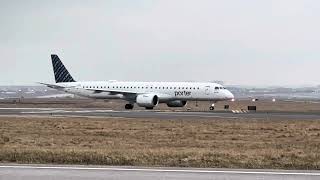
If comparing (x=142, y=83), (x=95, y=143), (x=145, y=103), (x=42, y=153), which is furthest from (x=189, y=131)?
(x=142, y=83)

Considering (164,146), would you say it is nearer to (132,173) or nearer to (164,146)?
(164,146)

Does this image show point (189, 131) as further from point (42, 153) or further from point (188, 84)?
point (188, 84)

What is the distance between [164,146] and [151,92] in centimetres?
4433

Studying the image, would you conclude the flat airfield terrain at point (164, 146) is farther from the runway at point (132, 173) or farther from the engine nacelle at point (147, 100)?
the engine nacelle at point (147, 100)

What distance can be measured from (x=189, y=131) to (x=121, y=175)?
1588 cm

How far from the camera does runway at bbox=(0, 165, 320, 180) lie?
11.3m

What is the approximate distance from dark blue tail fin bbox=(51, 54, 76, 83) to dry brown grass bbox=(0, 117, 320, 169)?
44.8 metres

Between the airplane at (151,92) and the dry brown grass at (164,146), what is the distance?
1239 inches

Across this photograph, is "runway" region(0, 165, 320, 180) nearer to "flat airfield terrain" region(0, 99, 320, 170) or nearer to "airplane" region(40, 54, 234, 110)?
"flat airfield terrain" region(0, 99, 320, 170)

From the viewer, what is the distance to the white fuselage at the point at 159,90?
6191 centimetres

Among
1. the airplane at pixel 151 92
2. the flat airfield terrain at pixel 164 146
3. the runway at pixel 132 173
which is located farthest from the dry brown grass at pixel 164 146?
the airplane at pixel 151 92

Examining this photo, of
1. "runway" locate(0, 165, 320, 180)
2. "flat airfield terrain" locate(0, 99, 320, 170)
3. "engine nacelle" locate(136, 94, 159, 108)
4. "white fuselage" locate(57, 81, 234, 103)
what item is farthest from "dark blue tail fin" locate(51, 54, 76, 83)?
"runway" locate(0, 165, 320, 180)

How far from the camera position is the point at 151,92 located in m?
64.1

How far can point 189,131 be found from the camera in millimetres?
27375
